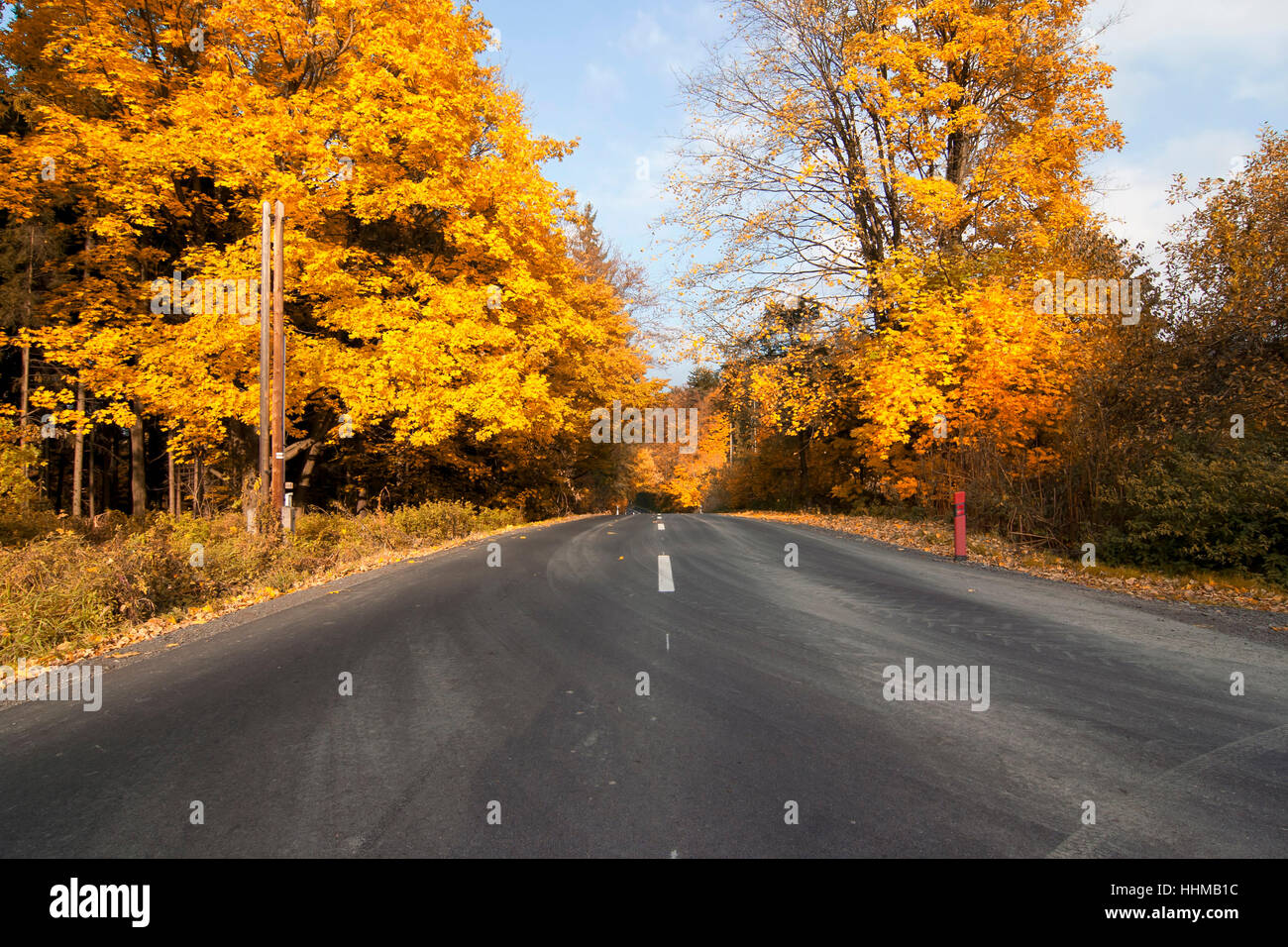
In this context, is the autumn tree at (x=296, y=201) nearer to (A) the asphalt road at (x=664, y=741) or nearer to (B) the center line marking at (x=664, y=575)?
(B) the center line marking at (x=664, y=575)

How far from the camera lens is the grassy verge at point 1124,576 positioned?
27.8 feet

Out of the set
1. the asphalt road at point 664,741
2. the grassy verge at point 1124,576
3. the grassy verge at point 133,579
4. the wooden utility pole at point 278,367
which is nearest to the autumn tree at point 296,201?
the wooden utility pole at point 278,367

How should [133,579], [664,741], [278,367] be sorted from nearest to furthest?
[664,741], [133,579], [278,367]

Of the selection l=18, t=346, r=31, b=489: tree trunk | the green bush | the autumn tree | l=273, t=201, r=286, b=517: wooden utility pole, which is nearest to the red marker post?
the green bush

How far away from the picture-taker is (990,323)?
1561cm

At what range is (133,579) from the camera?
7809mm

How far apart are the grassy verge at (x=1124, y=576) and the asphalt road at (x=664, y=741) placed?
1.55 meters

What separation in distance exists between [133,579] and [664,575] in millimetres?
6484

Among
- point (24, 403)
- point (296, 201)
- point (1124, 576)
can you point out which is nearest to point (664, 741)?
point (1124, 576)

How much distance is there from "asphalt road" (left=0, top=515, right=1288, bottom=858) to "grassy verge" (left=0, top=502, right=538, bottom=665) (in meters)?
0.82

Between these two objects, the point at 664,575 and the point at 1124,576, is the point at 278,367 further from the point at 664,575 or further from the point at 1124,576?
the point at 1124,576

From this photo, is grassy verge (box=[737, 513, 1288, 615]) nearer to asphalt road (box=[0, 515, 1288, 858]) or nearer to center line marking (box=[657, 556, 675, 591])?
asphalt road (box=[0, 515, 1288, 858])
